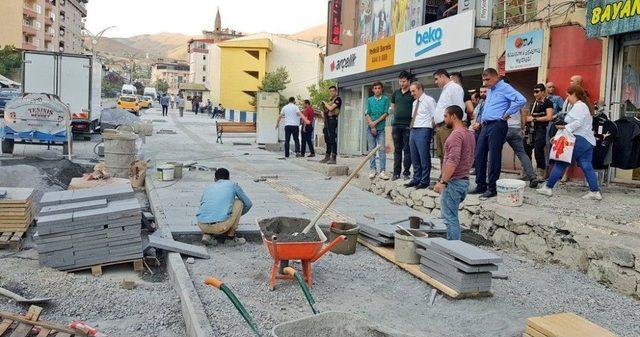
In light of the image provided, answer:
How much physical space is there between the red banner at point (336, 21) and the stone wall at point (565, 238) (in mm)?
14031

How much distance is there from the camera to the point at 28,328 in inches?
181

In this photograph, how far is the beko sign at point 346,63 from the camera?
18.5m

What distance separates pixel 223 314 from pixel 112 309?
1189mm

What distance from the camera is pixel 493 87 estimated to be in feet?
27.6

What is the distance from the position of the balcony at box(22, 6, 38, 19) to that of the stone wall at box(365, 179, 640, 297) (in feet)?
272

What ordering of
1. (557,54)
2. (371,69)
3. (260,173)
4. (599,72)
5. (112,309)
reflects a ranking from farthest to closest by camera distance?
(371,69) < (260,173) < (557,54) < (599,72) < (112,309)

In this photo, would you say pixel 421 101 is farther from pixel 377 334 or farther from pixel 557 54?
pixel 377 334

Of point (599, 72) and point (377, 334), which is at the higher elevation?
point (599, 72)

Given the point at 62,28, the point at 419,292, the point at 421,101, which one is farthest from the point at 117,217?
the point at 62,28

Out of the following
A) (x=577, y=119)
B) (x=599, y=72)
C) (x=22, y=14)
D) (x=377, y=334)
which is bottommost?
(x=377, y=334)

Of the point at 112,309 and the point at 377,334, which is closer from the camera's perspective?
Answer: the point at 377,334

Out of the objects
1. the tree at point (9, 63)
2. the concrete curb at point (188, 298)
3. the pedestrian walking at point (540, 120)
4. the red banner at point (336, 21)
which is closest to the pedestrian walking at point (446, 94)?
the pedestrian walking at point (540, 120)

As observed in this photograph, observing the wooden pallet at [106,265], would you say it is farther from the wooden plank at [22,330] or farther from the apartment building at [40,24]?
the apartment building at [40,24]

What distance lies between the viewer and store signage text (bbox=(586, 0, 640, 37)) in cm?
816
